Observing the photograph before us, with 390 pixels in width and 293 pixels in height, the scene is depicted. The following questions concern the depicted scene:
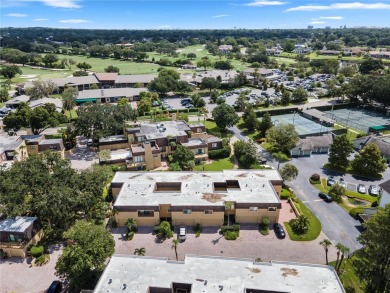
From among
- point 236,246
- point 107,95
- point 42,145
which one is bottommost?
point 236,246

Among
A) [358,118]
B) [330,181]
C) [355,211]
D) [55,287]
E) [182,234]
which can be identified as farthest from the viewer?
[358,118]

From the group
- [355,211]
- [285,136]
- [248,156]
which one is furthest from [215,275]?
[285,136]

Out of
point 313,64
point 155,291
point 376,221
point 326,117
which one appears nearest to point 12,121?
point 155,291

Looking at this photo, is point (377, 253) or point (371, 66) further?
point (371, 66)

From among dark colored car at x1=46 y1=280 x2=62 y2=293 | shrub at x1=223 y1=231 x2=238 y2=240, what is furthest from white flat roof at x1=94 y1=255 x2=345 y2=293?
shrub at x1=223 y1=231 x2=238 y2=240

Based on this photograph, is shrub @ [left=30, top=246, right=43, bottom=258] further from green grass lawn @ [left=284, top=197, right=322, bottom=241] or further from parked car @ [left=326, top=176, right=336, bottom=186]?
parked car @ [left=326, top=176, right=336, bottom=186]

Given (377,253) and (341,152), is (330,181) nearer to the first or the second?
(341,152)
